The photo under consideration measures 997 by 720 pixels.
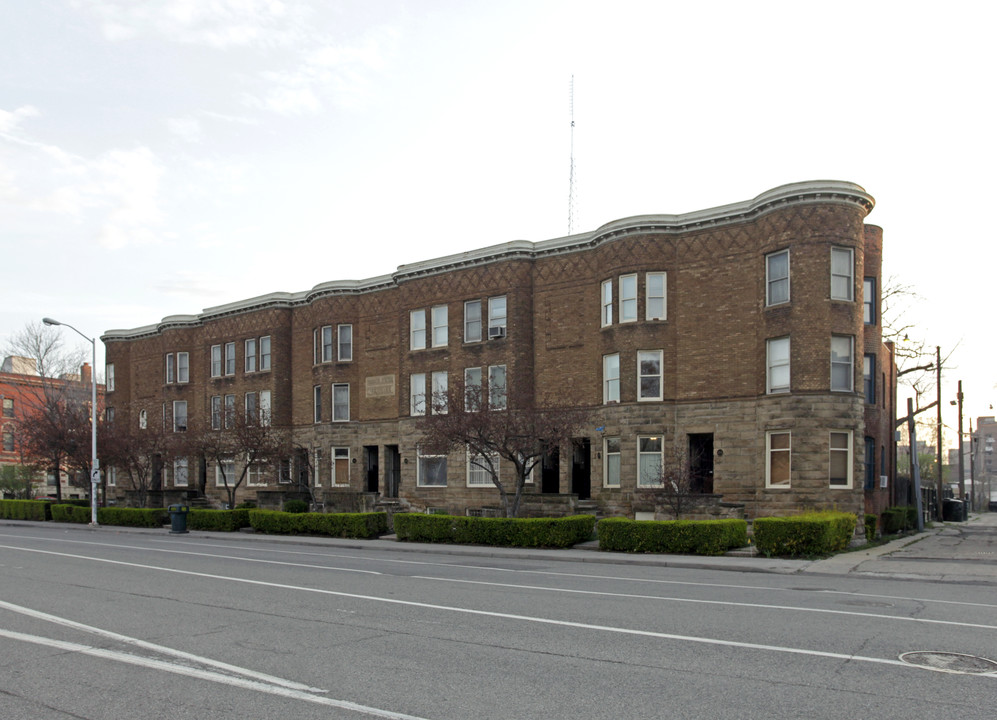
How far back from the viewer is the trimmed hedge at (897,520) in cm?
3016

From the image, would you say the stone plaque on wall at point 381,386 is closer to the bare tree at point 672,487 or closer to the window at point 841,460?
the bare tree at point 672,487

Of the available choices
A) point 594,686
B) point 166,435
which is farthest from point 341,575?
point 166,435

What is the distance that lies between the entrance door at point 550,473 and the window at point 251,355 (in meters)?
18.7

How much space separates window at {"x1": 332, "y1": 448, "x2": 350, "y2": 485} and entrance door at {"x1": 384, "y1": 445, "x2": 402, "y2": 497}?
7.65 ft

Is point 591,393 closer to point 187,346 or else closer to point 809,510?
point 809,510

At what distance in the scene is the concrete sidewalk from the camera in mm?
18562

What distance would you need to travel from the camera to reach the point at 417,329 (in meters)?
37.1

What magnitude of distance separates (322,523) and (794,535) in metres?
16.6

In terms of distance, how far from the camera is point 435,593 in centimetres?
1394

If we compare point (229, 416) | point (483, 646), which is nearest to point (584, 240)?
point (229, 416)

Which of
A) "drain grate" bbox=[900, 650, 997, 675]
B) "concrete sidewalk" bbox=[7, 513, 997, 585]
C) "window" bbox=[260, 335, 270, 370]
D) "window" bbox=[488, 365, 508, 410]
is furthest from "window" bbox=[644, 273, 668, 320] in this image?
"window" bbox=[260, 335, 270, 370]

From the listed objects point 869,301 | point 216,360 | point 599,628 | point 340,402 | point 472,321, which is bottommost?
point 599,628

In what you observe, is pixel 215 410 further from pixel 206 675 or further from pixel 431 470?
pixel 206 675

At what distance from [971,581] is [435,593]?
10.7m
